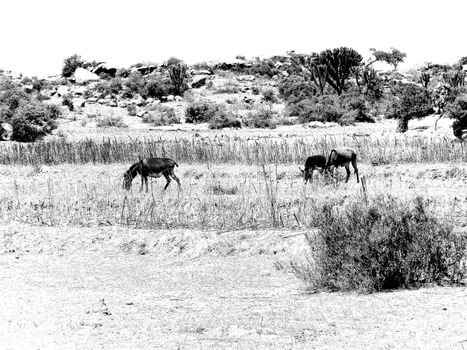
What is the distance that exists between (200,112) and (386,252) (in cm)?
3713

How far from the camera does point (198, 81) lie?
201 ft

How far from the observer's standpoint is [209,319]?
755 centimetres

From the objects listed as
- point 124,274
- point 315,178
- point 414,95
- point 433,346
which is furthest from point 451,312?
point 414,95

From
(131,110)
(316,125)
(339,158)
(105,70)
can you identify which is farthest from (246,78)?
(339,158)

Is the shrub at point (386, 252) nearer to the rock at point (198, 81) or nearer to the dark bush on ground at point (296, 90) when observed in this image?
the dark bush on ground at point (296, 90)

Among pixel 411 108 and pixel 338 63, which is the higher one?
pixel 338 63

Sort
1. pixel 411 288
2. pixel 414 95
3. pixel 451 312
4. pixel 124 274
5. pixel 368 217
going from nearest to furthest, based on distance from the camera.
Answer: pixel 451 312 → pixel 411 288 → pixel 368 217 → pixel 124 274 → pixel 414 95

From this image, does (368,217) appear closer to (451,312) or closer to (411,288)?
(411,288)

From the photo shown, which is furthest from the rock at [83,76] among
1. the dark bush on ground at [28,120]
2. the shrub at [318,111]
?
the shrub at [318,111]

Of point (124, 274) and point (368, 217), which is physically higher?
point (368, 217)

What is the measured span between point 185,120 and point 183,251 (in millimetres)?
34441

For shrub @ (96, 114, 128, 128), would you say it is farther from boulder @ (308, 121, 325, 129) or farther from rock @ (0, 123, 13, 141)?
boulder @ (308, 121, 325, 129)

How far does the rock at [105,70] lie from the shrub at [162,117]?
21.4 m

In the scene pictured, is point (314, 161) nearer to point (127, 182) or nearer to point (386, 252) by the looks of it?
point (127, 182)
